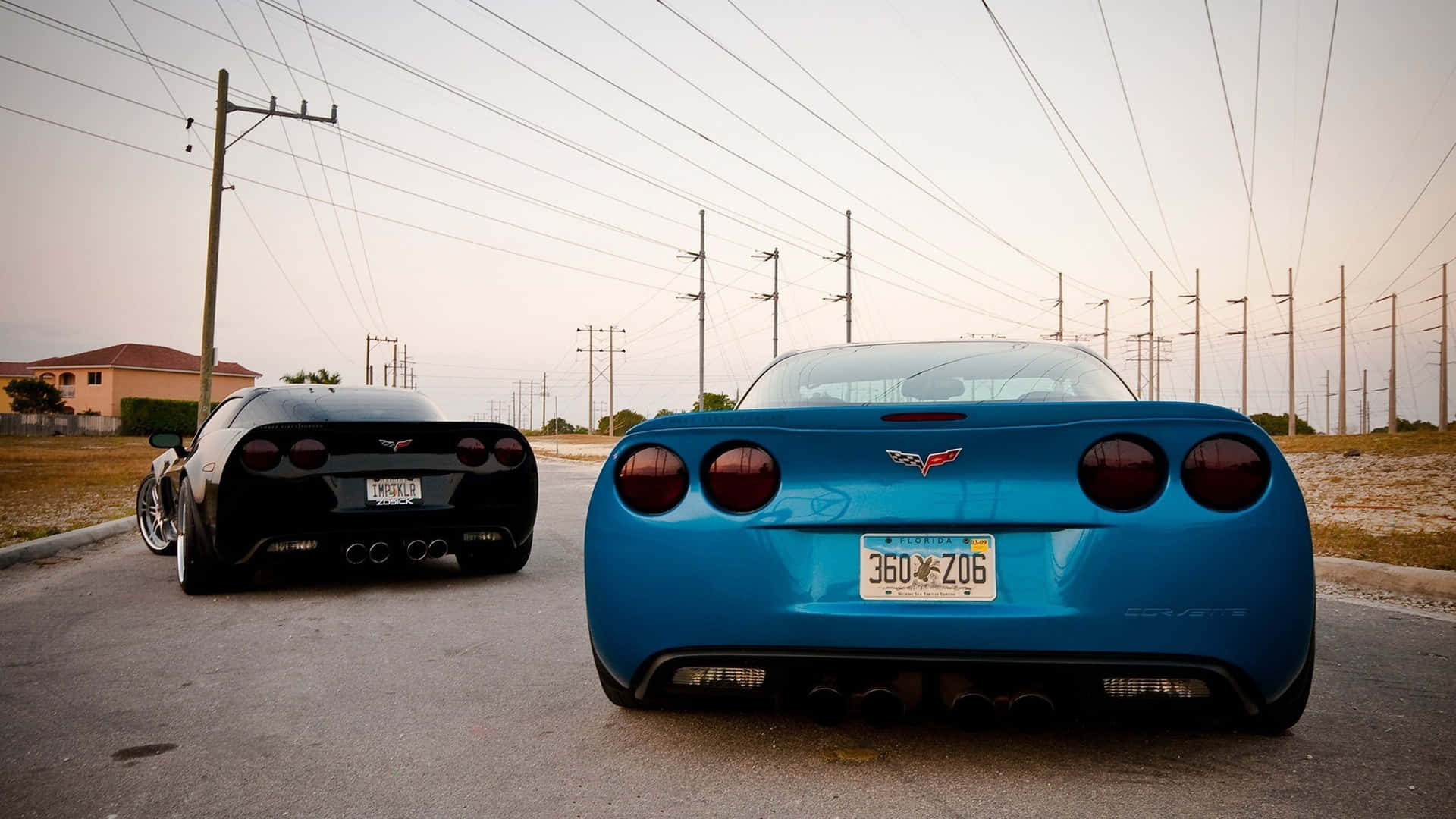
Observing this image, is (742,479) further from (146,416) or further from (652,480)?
(146,416)

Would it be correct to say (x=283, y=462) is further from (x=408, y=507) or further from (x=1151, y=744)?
(x=1151, y=744)

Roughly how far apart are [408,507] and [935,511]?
171 inches

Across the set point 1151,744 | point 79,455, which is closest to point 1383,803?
point 1151,744

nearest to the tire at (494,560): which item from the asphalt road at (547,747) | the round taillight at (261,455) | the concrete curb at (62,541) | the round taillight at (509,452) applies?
the round taillight at (509,452)

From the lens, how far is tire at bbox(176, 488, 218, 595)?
19.3ft

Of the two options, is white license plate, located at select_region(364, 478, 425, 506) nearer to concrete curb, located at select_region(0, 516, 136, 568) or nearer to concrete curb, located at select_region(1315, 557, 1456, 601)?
concrete curb, located at select_region(0, 516, 136, 568)

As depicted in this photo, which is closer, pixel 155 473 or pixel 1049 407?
pixel 1049 407

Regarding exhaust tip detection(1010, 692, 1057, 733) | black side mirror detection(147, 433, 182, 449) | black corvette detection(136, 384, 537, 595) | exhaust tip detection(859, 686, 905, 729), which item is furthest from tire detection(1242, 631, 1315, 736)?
black side mirror detection(147, 433, 182, 449)

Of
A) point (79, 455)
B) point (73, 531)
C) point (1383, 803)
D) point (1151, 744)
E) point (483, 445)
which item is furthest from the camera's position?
point (79, 455)

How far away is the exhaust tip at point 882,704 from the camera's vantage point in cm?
260

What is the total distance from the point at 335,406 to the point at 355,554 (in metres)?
1.17

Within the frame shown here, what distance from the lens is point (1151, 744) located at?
9.95 feet

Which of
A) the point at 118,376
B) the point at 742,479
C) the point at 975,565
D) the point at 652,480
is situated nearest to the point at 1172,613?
the point at 975,565

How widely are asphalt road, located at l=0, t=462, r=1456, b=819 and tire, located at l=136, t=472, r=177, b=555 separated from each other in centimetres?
300
